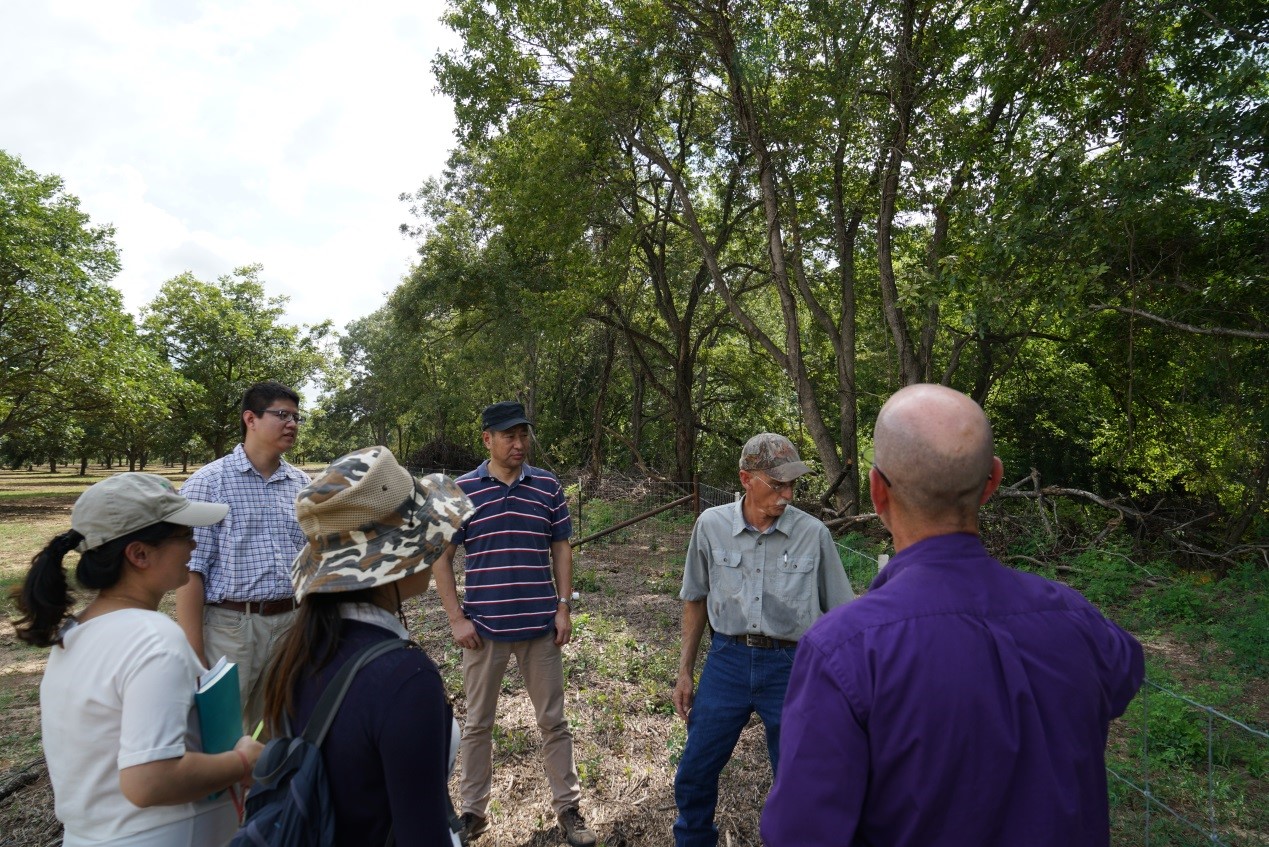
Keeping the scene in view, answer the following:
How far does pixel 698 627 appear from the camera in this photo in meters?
3.31

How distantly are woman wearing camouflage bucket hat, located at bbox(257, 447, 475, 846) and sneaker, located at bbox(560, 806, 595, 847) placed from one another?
7.67 feet

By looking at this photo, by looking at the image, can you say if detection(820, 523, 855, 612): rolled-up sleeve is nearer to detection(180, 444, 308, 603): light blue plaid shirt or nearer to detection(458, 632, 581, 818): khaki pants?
detection(458, 632, 581, 818): khaki pants

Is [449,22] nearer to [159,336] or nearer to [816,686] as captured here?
[816,686]

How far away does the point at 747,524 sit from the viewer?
126 inches

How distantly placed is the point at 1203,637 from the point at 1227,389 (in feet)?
19.1

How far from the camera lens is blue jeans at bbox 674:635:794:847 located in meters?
2.96

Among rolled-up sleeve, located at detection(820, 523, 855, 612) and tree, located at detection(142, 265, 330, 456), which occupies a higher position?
tree, located at detection(142, 265, 330, 456)

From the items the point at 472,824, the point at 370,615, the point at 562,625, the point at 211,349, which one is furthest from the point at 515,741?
the point at 211,349

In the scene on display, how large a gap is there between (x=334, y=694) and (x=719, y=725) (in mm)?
1908

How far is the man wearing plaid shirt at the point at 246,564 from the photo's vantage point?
10.4 feet

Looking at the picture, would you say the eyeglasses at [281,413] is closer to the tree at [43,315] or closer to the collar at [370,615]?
the collar at [370,615]

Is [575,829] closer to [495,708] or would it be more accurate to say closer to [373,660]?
[495,708]

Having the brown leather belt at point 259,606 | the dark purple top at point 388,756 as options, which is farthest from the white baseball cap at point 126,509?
the brown leather belt at point 259,606

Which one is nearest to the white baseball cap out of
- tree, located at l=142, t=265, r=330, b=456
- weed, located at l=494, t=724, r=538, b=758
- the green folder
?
the green folder
